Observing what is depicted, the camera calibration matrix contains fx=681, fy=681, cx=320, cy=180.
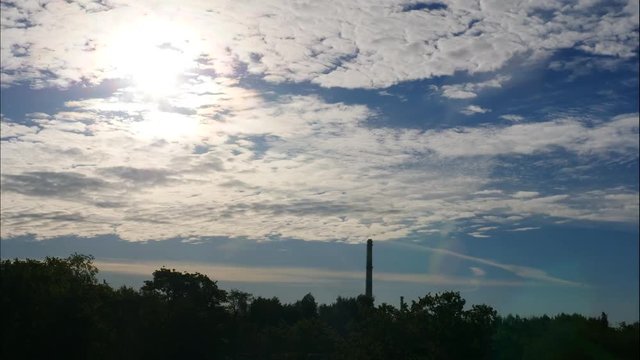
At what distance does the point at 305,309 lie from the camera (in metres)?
140

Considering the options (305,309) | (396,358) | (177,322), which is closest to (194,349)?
(177,322)

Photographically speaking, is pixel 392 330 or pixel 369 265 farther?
pixel 369 265

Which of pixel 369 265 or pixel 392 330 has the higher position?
pixel 369 265

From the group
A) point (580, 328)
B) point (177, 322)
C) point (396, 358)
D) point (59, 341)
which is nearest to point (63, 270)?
point (59, 341)

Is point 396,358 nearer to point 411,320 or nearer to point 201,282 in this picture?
point 411,320

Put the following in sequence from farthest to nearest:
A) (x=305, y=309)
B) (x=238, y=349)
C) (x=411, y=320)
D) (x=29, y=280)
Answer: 1. (x=305, y=309)
2. (x=238, y=349)
3. (x=29, y=280)
4. (x=411, y=320)

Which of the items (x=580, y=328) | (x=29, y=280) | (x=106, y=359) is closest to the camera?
(x=580, y=328)

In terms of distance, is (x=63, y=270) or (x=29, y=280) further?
(x=63, y=270)

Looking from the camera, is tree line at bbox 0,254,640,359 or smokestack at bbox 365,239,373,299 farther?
smokestack at bbox 365,239,373,299

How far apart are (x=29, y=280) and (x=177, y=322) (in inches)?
1334

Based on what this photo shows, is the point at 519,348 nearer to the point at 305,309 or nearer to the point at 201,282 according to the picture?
the point at 201,282

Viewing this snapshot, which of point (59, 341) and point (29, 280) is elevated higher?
point (29, 280)

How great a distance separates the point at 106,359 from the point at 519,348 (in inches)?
1316

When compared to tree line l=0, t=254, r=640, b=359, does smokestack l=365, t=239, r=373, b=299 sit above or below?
above
